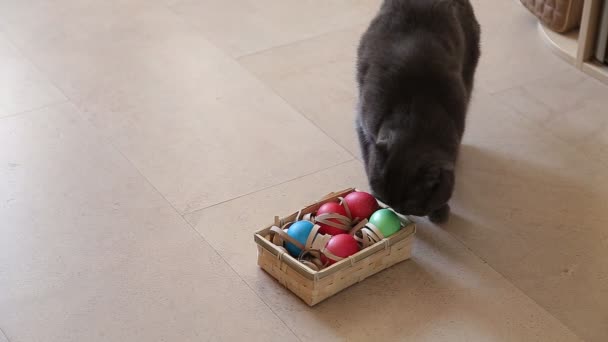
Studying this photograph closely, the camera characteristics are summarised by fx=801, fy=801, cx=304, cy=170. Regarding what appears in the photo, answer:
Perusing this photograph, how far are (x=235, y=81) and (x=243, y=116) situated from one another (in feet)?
0.77

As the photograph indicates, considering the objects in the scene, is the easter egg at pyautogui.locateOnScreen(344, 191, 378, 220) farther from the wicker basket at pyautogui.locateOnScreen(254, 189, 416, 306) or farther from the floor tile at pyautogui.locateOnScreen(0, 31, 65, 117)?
the floor tile at pyautogui.locateOnScreen(0, 31, 65, 117)

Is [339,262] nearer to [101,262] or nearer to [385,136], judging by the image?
[385,136]

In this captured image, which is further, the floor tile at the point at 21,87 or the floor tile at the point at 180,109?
the floor tile at the point at 21,87

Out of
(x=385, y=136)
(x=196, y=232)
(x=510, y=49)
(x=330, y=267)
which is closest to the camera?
(x=330, y=267)

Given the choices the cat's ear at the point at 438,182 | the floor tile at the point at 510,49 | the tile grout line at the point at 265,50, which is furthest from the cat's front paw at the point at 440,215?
the floor tile at the point at 510,49

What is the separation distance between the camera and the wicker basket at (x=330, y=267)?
1874 mm

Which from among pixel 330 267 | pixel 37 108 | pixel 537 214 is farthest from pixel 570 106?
pixel 37 108

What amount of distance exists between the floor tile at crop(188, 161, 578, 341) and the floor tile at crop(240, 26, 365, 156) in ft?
1.69

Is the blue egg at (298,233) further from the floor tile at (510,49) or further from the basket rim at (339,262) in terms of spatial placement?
the floor tile at (510,49)

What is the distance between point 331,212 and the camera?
203cm

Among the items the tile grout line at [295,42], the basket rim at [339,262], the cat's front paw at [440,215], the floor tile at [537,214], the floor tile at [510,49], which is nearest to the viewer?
the basket rim at [339,262]

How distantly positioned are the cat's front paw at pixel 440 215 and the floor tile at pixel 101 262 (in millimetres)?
547

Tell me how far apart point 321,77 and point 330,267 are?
1.13 metres

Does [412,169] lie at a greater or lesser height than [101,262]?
greater
